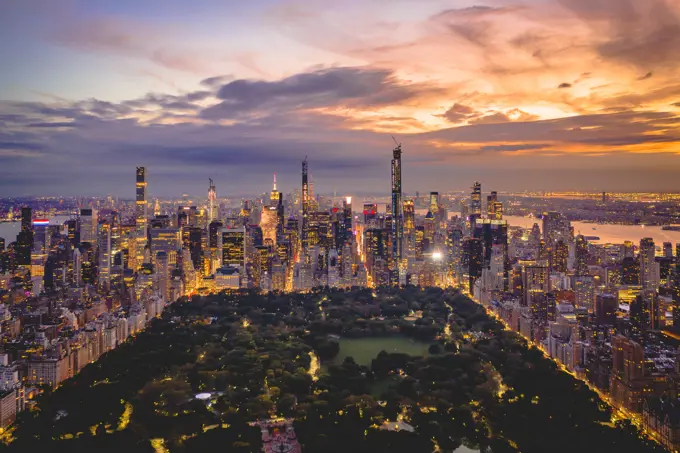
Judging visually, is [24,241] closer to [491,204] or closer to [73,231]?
[73,231]

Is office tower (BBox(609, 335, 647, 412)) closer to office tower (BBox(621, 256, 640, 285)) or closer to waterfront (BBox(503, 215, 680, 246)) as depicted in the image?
office tower (BBox(621, 256, 640, 285))

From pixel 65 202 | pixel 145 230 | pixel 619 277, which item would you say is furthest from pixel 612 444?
pixel 65 202

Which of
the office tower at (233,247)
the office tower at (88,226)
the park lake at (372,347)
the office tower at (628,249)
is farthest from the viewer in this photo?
the office tower at (233,247)

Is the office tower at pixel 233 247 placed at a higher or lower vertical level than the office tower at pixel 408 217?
lower

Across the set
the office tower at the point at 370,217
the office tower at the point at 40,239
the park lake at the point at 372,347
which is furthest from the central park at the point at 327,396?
the office tower at the point at 370,217

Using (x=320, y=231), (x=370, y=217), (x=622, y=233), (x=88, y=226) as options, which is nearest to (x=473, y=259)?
(x=622, y=233)

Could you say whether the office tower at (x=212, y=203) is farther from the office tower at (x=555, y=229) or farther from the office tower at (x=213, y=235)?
the office tower at (x=555, y=229)
